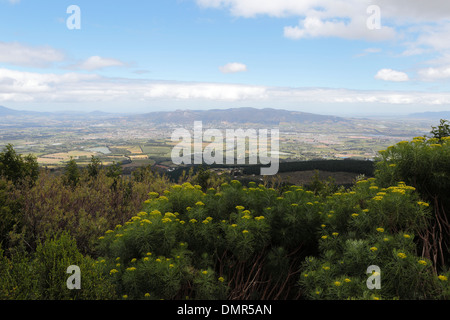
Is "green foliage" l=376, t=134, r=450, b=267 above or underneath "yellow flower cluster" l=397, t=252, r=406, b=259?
above

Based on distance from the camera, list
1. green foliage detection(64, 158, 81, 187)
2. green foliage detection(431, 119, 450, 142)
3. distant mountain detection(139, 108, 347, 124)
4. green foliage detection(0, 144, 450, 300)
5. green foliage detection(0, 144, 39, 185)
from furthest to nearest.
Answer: distant mountain detection(139, 108, 347, 124) → green foliage detection(64, 158, 81, 187) → green foliage detection(0, 144, 39, 185) → green foliage detection(431, 119, 450, 142) → green foliage detection(0, 144, 450, 300)

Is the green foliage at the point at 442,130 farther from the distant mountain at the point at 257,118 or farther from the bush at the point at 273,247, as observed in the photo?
the distant mountain at the point at 257,118

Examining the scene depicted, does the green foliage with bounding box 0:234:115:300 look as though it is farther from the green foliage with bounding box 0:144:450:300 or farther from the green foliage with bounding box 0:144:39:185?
the green foliage with bounding box 0:144:39:185

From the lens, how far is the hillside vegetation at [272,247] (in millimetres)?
3186

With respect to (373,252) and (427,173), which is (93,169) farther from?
(427,173)

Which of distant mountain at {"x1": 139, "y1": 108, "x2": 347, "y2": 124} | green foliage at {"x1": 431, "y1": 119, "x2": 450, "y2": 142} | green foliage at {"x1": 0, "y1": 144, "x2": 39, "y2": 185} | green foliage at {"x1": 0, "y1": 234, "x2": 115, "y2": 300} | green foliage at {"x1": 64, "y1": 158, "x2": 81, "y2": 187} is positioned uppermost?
distant mountain at {"x1": 139, "y1": 108, "x2": 347, "y2": 124}

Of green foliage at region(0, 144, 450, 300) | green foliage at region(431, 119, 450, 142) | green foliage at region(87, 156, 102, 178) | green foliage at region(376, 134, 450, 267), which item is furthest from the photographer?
green foliage at region(87, 156, 102, 178)

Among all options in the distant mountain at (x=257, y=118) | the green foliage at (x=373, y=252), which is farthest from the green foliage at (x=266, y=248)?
the distant mountain at (x=257, y=118)

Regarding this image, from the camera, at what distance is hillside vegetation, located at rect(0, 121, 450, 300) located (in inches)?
125

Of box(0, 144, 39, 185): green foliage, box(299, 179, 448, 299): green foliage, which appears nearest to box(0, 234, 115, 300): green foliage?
box(299, 179, 448, 299): green foliage

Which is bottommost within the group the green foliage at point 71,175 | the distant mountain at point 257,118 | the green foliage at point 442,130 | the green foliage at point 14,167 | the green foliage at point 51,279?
the green foliage at point 51,279
